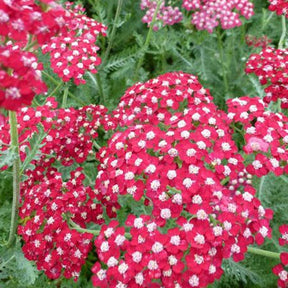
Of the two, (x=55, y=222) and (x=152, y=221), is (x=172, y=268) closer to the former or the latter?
(x=152, y=221)

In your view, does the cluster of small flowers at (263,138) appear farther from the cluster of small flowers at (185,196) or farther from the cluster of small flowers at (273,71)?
the cluster of small flowers at (273,71)

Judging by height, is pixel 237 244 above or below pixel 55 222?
above

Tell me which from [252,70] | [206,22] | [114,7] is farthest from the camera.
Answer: [114,7]

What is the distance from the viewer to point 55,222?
194 cm

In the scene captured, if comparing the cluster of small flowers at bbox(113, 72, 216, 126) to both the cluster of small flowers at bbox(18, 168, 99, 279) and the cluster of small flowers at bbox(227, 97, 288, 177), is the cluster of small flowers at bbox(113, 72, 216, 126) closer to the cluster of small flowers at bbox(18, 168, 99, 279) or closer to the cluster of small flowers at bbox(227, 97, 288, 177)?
the cluster of small flowers at bbox(227, 97, 288, 177)

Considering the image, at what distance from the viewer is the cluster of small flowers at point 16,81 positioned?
128 centimetres

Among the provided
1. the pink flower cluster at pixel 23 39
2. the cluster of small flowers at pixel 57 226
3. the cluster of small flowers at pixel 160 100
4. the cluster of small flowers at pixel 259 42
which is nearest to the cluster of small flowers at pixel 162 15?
the cluster of small flowers at pixel 259 42

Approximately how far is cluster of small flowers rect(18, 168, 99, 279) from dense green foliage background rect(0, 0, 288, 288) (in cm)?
13

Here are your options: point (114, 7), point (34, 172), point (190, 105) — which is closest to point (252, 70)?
point (190, 105)

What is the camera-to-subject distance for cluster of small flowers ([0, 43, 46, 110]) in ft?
4.19

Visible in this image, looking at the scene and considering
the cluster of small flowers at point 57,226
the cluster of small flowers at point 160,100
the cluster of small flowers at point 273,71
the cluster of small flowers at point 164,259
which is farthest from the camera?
the cluster of small flowers at point 273,71

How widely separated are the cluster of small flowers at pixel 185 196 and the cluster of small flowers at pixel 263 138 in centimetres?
8

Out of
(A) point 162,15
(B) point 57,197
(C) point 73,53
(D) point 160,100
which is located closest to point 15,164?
(B) point 57,197

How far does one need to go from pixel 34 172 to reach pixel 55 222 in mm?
516
